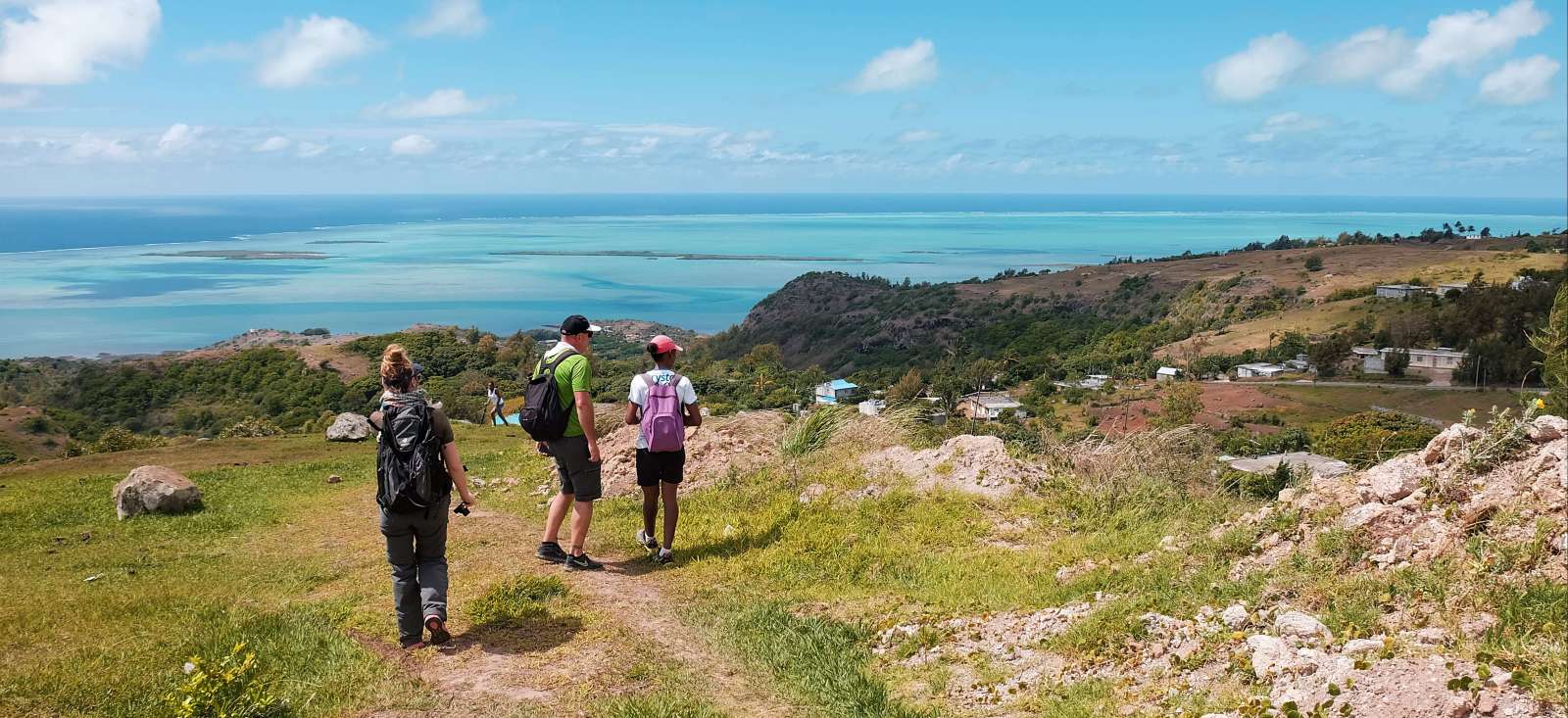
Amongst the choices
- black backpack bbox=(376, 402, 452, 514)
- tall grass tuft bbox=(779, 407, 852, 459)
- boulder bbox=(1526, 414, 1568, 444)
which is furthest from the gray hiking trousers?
boulder bbox=(1526, 414, 1568, 444)

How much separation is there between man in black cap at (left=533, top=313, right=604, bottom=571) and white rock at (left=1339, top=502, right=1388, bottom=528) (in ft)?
14.7

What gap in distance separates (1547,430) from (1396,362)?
6755 centimetres

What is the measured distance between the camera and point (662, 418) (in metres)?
6.55

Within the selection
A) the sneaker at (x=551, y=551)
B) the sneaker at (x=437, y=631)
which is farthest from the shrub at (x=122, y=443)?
the sneaker at (x=437, y=631)

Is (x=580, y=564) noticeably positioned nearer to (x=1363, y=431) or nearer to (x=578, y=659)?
(x=578, y=659)

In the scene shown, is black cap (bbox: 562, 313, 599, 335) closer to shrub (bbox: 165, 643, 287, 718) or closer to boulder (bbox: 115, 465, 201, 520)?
shrub (bbox: 165, 643, 287, 718)

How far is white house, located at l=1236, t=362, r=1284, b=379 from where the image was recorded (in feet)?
214

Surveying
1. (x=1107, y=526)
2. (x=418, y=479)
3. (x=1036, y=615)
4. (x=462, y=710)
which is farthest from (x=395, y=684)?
(x=1107, y=526)

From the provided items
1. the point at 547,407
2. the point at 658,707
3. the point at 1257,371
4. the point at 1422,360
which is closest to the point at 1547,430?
the point at 658,707

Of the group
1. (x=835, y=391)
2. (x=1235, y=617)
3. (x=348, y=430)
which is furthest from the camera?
(x=835, y=391)

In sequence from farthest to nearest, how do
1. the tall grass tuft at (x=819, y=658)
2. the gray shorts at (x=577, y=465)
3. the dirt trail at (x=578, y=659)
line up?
the gray shorts at (x=577, y=465), the dirt trail at (x=578, y=659), the tall grass tuft at (x=819, y=658)

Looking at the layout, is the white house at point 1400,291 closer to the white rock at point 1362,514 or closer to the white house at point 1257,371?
the white house at point 1257,371

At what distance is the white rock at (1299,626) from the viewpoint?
4.16m

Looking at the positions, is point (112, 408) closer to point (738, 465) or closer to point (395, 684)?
point (738, 465)
